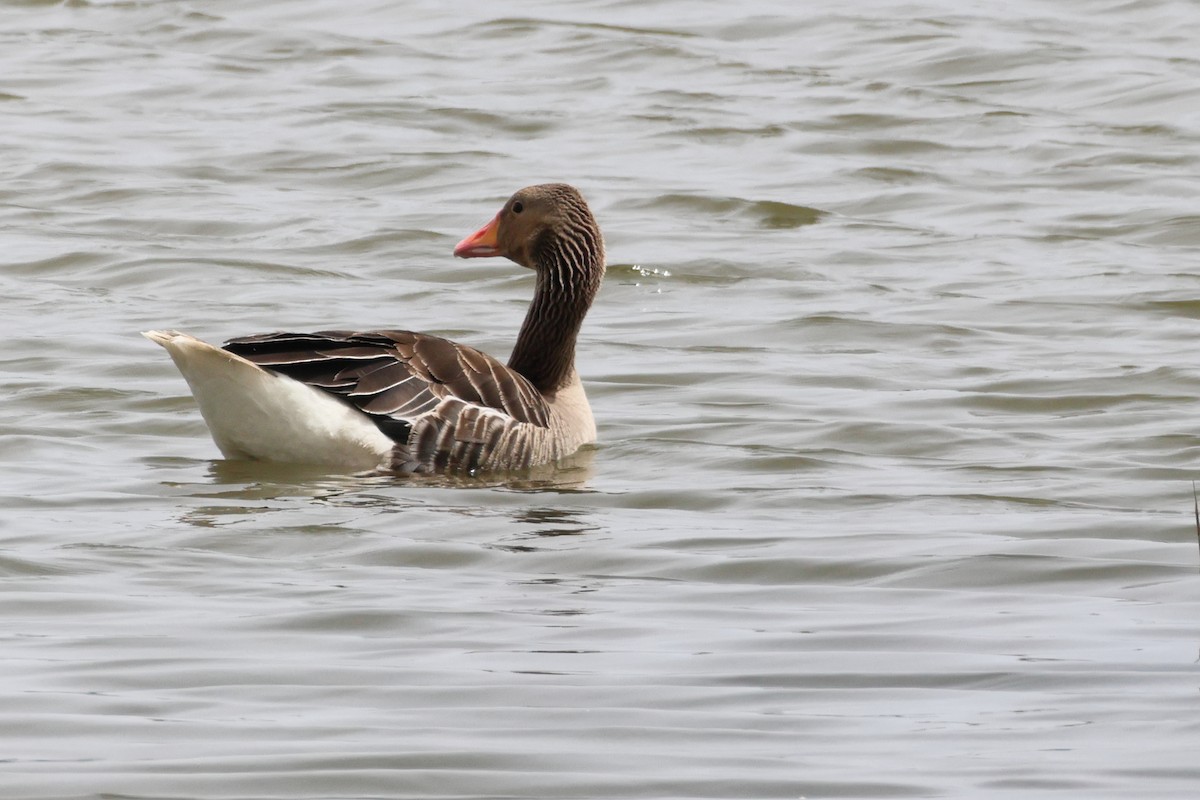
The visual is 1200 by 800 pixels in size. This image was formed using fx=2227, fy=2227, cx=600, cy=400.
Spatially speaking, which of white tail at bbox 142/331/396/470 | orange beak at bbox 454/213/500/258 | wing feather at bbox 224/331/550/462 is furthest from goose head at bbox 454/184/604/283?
white tail at bbox 142/331/396/470

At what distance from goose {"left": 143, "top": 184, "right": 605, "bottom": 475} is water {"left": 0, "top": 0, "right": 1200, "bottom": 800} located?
0.20m

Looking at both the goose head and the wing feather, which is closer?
the wing feather

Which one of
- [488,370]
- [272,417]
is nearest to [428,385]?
[488,370]

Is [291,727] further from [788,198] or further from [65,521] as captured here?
[788,198]

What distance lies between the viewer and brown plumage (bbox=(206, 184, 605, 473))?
9.08 metres

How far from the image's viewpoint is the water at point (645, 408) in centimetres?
514

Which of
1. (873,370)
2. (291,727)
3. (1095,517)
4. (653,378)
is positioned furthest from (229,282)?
(291,727)

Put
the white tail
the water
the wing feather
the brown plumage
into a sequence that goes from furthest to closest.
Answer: the brown plumage
the wing feather
the white tail
the water

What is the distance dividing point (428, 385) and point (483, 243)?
122cm

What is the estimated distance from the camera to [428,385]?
9.38m

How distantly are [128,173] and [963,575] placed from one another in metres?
11.1

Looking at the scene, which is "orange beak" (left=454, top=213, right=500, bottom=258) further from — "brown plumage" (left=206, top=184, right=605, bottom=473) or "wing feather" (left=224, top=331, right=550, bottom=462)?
"wing feather" (left=224, top=331, right=550, bottom=462)

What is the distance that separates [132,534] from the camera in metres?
7.62

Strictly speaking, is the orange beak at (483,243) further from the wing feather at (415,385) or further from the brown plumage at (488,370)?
the wing feather at (415,385)
